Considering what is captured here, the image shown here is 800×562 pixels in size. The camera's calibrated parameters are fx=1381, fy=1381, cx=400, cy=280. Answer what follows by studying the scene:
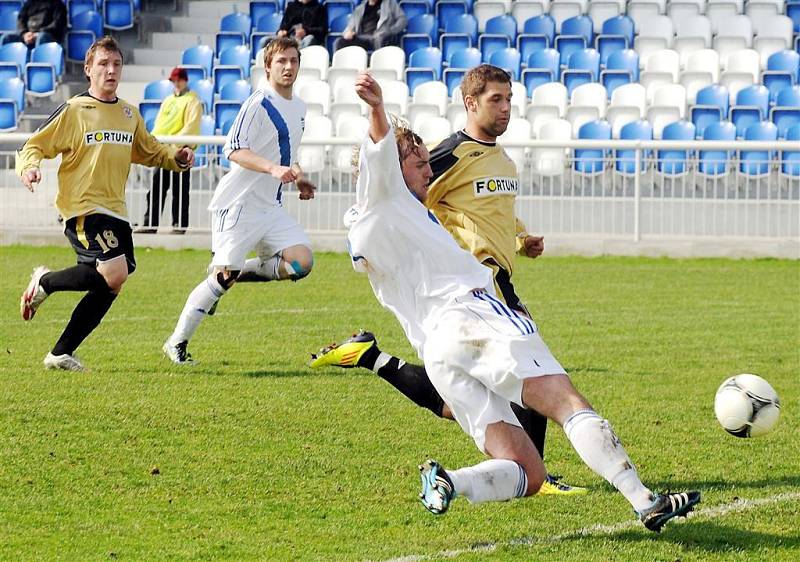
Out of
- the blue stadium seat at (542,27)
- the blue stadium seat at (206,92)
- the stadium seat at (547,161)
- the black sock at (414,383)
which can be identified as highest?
the blue stadium seat at (542,27)

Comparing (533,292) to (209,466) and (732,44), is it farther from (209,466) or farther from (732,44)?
(732,44)

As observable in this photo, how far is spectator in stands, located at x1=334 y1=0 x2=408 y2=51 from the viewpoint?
22422 millimetres

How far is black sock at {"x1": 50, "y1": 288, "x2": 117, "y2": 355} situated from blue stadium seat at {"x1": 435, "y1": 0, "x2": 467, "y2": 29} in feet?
51.1

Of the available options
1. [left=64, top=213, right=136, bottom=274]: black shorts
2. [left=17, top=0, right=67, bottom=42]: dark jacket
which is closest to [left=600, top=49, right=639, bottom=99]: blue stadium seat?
[left=17, top=0, right=67, bottom=42]: dark jacket

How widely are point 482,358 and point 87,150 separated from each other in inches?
186

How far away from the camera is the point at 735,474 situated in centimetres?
620

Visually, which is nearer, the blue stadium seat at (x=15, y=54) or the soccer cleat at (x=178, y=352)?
the soccer cleat at (x=178, y=352)

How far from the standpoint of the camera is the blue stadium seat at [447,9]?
23.7m

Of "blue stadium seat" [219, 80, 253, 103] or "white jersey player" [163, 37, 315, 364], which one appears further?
"blue stadium seat" [219, 80, 253, 103]

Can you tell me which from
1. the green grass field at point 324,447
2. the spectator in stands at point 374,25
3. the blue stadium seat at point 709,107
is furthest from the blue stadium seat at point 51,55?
the green grass field at point 324,447

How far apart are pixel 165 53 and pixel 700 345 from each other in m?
15.6

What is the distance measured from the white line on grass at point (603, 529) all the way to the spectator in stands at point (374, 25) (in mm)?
17423

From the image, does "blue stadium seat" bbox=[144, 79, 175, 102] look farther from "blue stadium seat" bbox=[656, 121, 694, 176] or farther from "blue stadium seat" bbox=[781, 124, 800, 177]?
"blue stadium seat" bbox=[781, 124, 800, 177]

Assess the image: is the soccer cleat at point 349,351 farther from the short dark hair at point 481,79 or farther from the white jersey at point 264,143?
the white jersey at point 264,143
